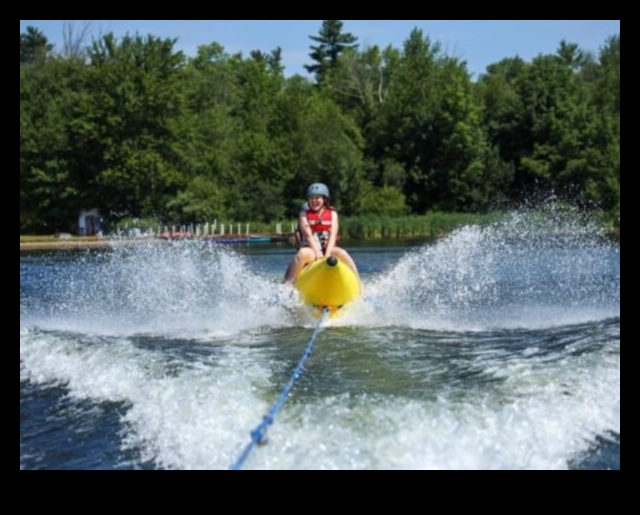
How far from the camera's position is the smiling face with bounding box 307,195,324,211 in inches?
338

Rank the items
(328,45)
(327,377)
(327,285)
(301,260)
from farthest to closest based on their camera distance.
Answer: (328,45) → (301,260) → (327,285) → (327,377)

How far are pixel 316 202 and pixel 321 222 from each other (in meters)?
0.21

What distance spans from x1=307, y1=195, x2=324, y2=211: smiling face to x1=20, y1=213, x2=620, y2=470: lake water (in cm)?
95

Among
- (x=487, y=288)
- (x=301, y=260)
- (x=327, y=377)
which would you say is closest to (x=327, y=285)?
(x=301, y=260)

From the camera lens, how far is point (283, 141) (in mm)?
39344

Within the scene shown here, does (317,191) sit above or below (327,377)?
above

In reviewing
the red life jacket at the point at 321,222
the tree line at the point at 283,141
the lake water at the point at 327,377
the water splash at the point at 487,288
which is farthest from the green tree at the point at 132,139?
the red life jacket at the point at 321,222

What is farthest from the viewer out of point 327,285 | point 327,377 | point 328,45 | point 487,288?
point 328,45

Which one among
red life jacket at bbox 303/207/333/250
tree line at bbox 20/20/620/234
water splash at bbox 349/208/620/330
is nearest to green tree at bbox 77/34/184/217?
tree line at bbox 20/20/620/234

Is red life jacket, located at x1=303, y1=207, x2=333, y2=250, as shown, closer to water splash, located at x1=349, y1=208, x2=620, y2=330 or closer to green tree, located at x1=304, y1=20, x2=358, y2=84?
water splash, located at x1=349, y1=208, x2=620, y2=330

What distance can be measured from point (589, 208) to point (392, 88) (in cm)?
1445

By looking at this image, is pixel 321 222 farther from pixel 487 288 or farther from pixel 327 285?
pixel 487 288
